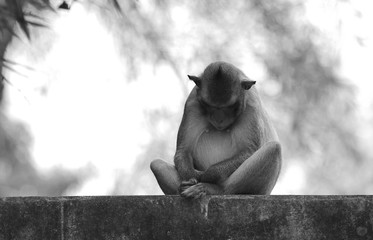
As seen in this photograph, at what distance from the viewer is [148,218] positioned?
7.39m

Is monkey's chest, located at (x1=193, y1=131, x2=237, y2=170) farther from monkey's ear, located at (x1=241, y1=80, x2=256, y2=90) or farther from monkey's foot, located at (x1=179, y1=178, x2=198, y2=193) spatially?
monkey's foot, located at (x1=179, y1=178, x2=198, y2=193)

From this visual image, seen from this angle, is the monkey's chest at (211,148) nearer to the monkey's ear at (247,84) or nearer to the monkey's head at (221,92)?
the monkey's head at (221,92)

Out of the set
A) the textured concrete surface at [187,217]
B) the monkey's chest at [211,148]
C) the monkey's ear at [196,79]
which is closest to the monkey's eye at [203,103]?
the monkey's ear at [196,79]

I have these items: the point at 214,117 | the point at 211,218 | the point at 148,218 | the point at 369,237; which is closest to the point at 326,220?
the point at 369,237

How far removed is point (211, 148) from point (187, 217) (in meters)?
1.79

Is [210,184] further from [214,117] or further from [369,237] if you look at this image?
[369,237]

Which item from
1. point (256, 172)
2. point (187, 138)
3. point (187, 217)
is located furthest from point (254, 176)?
point (187, 217)

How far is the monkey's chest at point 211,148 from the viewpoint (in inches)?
357

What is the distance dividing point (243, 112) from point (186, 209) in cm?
179

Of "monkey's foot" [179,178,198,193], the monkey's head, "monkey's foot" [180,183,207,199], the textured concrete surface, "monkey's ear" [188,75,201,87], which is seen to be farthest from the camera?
"monkey's ear" [188,75,201,87]

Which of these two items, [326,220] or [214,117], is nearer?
[326,220]

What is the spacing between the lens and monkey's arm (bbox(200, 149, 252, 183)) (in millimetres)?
8586

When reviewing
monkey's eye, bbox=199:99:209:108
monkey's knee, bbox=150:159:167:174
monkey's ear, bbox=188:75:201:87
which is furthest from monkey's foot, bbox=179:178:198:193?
monkey's ear, bbox=188:75:201:87

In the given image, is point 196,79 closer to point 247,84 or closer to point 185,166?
point 247,84
